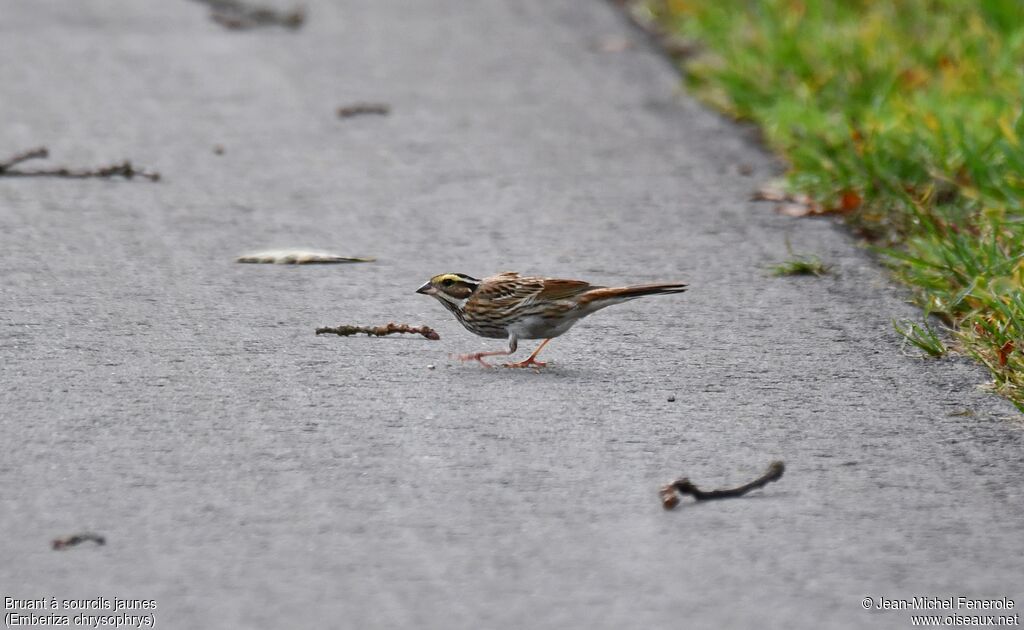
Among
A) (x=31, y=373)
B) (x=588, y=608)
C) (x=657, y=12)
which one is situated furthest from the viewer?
(x=657, y=12)

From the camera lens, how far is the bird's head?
6.36m

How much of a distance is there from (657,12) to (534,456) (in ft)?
30.4

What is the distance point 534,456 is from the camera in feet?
17.1

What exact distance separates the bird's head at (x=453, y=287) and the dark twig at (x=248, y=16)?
7.49 metres

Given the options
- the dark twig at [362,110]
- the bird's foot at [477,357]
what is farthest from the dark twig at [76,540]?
the dark twig at [362,110]

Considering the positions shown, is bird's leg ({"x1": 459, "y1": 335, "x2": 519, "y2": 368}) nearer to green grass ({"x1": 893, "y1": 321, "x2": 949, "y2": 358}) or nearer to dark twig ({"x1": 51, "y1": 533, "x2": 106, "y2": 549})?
green grass ({"x1": 893, "y1": 321, "x2": 949, "y2": 358})

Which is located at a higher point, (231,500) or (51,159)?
(231,500)

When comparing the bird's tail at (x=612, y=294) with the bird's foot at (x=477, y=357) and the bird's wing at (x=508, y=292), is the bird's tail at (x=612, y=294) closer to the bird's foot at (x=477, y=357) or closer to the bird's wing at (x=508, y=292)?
the bird's wing at (x=508, y=292)

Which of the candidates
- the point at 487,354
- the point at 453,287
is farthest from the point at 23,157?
the point at 487,354

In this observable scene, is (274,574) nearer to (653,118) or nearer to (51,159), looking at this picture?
(51,159)

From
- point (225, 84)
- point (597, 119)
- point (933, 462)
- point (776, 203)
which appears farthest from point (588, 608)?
point (225, 84)

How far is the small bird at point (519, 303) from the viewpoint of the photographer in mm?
6230

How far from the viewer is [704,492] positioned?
491 cm

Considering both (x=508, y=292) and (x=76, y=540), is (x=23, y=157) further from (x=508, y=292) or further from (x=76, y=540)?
(x=76, y=540)
